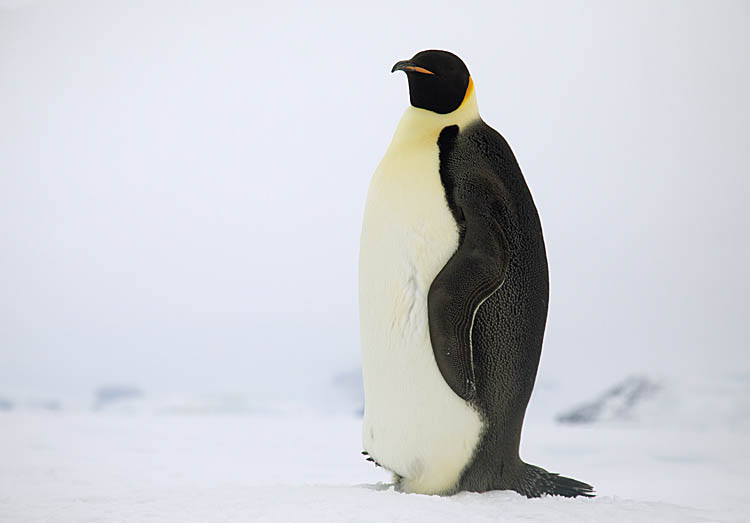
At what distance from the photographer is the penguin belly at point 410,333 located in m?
1.42

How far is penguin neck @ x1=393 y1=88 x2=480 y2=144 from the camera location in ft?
5.02

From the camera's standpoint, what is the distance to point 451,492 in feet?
4.79

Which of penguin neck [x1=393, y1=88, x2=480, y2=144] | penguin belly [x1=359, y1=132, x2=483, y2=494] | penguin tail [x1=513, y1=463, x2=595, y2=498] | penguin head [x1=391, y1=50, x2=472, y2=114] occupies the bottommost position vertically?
penguin tail [x1=513, y1=463, x2=595, y2=498]

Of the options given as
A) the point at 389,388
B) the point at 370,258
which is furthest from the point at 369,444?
the point at 370,258

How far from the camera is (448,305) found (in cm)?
133

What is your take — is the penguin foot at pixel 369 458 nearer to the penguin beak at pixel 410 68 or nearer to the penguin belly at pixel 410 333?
the penguin belly at pixel 410 333

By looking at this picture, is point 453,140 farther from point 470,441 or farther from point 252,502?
point 252,502

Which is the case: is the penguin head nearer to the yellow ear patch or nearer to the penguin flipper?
the yellow ear patch

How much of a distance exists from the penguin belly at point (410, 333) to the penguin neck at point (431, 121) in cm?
2

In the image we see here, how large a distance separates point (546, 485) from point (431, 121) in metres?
0.74

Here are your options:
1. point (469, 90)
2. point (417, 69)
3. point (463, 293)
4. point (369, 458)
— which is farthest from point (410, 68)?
point (369, 458)

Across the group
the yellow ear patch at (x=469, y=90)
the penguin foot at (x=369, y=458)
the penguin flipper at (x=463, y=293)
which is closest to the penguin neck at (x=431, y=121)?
the yellow ear patch at (x=469, y=90)

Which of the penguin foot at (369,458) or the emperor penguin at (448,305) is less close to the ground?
the emperor penguin at (448,305)

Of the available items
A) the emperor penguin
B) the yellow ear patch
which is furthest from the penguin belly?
the yellow ear patch
